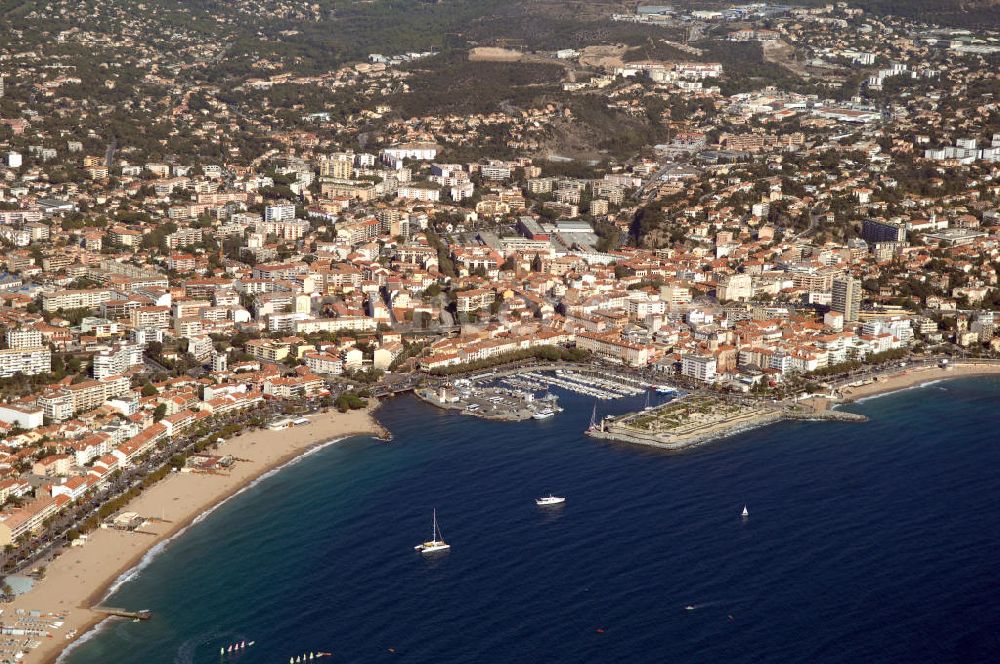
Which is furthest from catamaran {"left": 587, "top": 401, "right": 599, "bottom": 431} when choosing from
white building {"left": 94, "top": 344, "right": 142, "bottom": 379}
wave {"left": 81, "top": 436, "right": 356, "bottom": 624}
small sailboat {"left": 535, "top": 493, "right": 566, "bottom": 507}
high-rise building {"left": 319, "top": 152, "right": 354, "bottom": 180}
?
high-rise building {"left": 319, "top": 152, "right": 354, "bottom": 180}

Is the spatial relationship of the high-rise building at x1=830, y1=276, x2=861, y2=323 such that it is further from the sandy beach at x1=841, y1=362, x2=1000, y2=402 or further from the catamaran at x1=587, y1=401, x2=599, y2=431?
the catamaran at x1=587, y1=401, x2=599, y2=431

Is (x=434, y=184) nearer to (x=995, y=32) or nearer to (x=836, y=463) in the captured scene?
(x=836, y=463)

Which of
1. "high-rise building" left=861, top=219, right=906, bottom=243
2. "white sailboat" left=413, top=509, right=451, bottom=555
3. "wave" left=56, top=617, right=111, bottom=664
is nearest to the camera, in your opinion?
"wave" left=56, top=617, right=111, bottom=664

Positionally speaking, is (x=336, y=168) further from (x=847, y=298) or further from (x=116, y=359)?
(x=116, y=359)

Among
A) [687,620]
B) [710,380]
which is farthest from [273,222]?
[687,620]

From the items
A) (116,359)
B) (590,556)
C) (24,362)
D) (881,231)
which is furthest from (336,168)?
(590,556)
